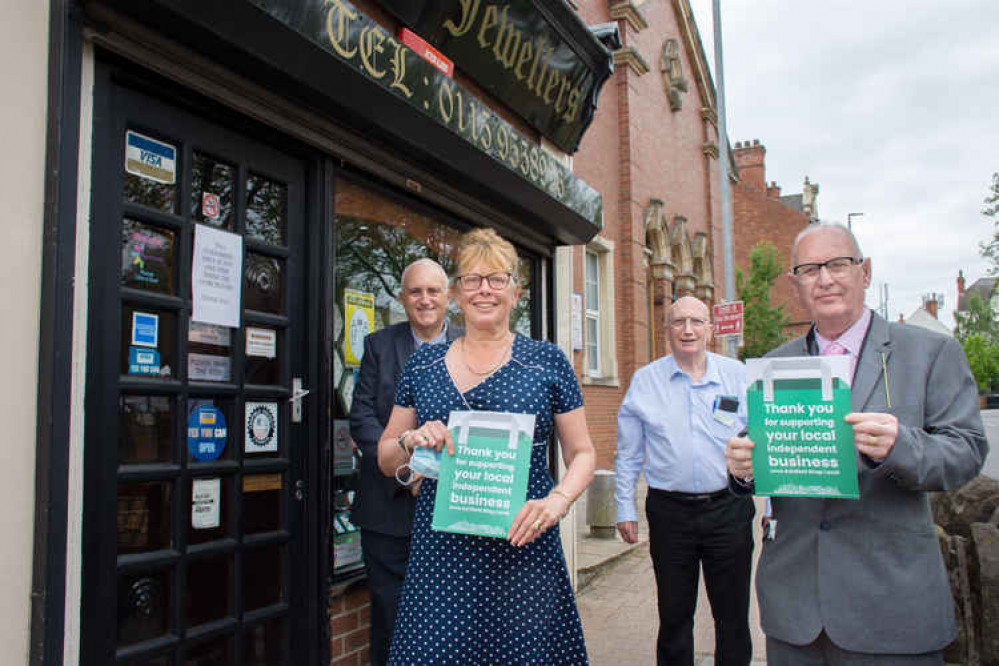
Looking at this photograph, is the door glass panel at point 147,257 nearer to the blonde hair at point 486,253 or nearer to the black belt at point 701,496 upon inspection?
the blonde hair at point 486,253

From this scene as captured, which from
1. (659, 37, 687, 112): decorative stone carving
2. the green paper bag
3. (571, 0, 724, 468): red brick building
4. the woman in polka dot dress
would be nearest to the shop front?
the woman in polka dot dress

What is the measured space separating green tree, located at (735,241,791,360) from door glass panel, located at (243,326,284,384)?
17.3 m

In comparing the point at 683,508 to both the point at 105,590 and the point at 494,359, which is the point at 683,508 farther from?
the point at 105,590

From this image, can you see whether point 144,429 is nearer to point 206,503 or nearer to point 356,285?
point 206,503

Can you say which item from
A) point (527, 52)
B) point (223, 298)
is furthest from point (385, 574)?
point (527, 52)

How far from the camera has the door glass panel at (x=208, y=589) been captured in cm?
295

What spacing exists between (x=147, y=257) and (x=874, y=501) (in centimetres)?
267

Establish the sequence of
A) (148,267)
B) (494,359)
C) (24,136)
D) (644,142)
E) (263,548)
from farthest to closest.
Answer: (644,142) < (263,548) < (148,267) < (494,359) < (24,136)

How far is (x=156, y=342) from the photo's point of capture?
9.29 ft

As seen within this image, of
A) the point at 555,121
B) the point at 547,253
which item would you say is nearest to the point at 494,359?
the point at 547,253

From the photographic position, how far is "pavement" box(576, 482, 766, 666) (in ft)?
15.2

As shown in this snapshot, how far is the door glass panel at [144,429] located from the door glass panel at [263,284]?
63 cm

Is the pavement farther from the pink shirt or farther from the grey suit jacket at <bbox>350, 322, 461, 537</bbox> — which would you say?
the pink shirt

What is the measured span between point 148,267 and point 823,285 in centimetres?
245
